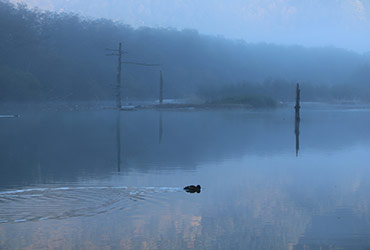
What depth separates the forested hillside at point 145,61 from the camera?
2435 inches

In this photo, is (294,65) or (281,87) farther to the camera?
(294,65)

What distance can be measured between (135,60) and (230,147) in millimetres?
71610

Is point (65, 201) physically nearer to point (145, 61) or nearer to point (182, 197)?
point (182, 197)

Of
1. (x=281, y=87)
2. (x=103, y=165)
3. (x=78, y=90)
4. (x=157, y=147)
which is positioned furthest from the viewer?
(x=281, y=87)

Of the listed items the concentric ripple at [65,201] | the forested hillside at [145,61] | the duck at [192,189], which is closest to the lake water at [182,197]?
the concentric ripple at [65,201]

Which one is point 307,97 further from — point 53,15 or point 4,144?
point 4,144

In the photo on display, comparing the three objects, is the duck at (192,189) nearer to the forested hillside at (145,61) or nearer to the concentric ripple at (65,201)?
the concentric ripple at (65,201)


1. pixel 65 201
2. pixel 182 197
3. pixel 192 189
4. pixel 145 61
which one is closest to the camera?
pixel 65 201

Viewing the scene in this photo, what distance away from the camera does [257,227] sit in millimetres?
5938

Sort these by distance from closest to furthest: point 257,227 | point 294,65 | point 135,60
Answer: point 257,227 → point 135,60 → point 294,65

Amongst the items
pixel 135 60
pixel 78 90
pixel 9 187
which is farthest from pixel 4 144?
pixel 135 60

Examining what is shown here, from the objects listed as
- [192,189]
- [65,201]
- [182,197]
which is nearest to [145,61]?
[192,189]

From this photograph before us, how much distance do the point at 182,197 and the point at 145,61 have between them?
79.3 metres

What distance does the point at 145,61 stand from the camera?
8581 centimetres
